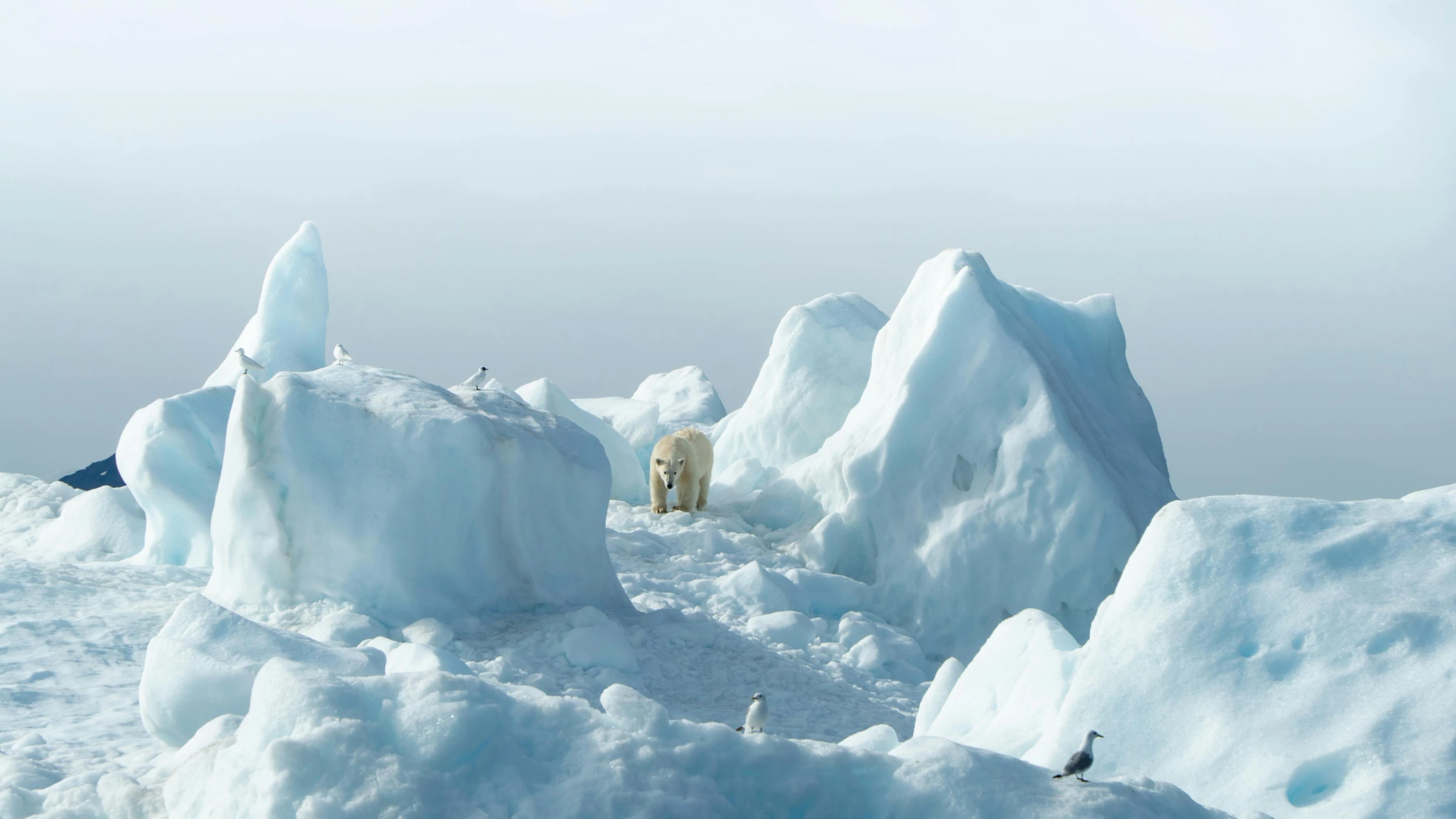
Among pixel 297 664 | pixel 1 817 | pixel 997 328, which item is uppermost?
pixel 997 328

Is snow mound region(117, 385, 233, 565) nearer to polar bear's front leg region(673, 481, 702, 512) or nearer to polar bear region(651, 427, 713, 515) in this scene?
polar bear region(651, 427, 713, 515)

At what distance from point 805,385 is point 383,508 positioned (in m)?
7.00

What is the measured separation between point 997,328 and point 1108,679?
229 inches

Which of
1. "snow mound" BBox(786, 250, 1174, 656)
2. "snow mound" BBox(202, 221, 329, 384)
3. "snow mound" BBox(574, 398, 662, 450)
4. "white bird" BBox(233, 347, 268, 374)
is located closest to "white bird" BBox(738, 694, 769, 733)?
"snow mound" BBox(786, 250, 1174, 656)

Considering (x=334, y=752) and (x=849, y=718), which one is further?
(x=849, y=718)

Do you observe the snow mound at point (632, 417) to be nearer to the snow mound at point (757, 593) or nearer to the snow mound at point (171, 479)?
the snow mound at point (171, 479)

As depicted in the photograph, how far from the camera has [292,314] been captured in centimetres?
1617

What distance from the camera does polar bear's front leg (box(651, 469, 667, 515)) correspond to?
11133mm

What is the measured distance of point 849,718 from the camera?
740 cm

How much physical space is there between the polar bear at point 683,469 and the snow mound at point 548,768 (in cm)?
712

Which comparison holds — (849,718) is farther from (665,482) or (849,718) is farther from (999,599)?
(665,482)

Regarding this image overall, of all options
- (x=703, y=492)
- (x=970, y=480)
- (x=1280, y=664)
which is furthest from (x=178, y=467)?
(x=1280, y=664)

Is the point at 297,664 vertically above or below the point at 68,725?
above

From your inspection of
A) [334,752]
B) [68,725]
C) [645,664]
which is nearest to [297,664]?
[334,752]
